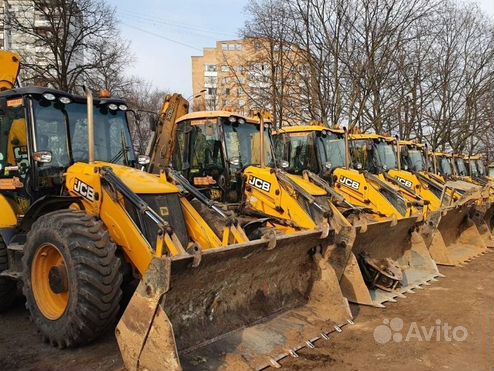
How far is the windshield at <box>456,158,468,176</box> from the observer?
2325 cm

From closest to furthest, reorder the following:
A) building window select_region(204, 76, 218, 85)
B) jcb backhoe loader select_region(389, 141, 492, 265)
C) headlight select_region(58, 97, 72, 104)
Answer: headlight select_region(58, 97, 72, 104) → jcb backhoe loader select_region(389, 141, 492, 265) → building window select_region(204, 76, 218, 85)

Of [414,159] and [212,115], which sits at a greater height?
[212,115]

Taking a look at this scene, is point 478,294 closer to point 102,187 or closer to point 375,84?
point 102,187

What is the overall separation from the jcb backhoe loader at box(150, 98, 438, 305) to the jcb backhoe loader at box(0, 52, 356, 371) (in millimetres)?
1525

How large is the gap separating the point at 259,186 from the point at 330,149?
3.65 meters

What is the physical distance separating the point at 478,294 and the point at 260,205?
359 cm

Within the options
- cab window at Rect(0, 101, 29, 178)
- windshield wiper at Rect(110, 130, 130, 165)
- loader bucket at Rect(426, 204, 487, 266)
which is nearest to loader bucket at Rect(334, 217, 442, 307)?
loader bucket at Rect(426, 204, 487, 266)

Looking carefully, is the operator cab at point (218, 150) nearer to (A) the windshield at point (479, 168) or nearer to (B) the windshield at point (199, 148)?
(B) the windshield at point (199, 148)

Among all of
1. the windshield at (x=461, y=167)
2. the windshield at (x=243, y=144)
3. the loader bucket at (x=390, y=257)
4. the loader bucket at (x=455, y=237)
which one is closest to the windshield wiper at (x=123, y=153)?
the windshield at (x=243, y=144)

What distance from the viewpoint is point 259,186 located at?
788cm

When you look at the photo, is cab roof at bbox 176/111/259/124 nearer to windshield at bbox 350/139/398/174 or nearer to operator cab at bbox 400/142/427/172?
windshield at bbox 350/139/398/174

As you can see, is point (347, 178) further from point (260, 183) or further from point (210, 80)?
point (210, 80)

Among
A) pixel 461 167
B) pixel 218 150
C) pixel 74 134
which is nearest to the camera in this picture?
pixel 74 134

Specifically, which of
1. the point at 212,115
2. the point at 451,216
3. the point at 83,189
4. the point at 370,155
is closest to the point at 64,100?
the point at 83,189
